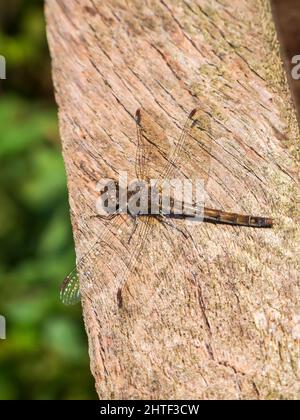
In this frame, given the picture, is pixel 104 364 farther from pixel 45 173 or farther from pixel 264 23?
pixel 45 173

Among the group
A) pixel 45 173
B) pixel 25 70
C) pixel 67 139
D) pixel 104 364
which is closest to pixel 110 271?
pixel 104 364

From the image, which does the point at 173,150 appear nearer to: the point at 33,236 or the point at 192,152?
the point at 192,152

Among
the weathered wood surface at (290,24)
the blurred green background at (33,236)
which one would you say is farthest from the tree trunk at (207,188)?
the blurred green background at (33,236)

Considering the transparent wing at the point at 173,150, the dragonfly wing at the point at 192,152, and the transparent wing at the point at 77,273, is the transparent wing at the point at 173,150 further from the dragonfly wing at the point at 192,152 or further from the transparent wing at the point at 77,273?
the transparent wing at the point at 77,273

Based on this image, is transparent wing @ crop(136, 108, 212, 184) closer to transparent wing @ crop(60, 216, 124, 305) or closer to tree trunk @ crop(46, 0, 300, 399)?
tree trunk @ crop(46, 0, 300, 399)

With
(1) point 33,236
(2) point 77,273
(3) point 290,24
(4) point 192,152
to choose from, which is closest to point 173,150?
(4) point 192,152
